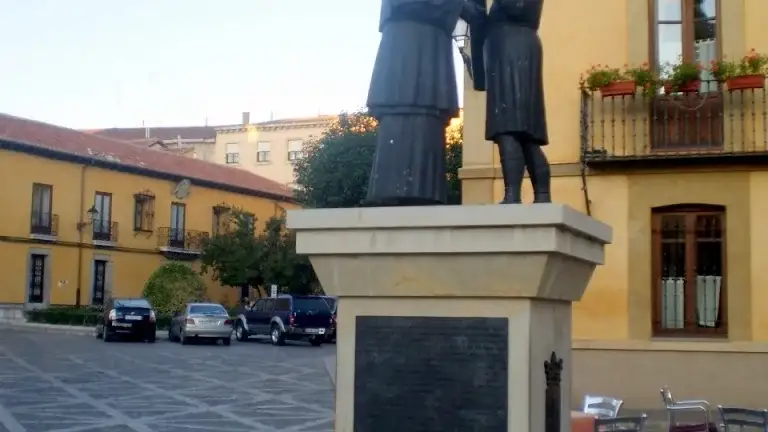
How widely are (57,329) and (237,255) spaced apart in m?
10.2

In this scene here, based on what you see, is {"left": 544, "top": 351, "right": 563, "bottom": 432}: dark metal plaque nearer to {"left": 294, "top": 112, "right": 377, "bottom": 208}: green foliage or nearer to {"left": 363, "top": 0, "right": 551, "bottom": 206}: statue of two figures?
{"left": 363, "top": 0, "right": 551, "bottom": 206}: statue of two figures

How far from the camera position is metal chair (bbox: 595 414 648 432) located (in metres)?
7.32

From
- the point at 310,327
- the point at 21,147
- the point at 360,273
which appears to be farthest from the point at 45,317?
the point at 360,273

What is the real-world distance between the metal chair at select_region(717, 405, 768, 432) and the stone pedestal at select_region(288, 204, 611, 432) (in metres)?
3.62

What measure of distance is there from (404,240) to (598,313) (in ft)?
33.1

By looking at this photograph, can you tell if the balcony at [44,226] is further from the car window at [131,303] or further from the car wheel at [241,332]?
the car wheel at [241,332]

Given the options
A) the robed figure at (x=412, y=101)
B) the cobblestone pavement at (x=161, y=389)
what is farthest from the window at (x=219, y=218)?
the robed figure at (x=412, y=101)

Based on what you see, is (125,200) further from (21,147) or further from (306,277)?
(306,277)

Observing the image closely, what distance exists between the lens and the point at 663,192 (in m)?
14.4

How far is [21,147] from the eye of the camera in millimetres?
46188

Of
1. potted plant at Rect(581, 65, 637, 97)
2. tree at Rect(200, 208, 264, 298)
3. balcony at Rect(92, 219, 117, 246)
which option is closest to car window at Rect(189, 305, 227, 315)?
tree at Rect(200, 208, 264, 298)

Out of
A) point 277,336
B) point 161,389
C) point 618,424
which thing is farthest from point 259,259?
point 618,424

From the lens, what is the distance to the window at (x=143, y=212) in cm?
5369

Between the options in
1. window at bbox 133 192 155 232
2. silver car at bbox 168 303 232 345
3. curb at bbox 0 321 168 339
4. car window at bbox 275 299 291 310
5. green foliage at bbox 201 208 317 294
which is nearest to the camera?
silver car at bbox 168 303 232 345
